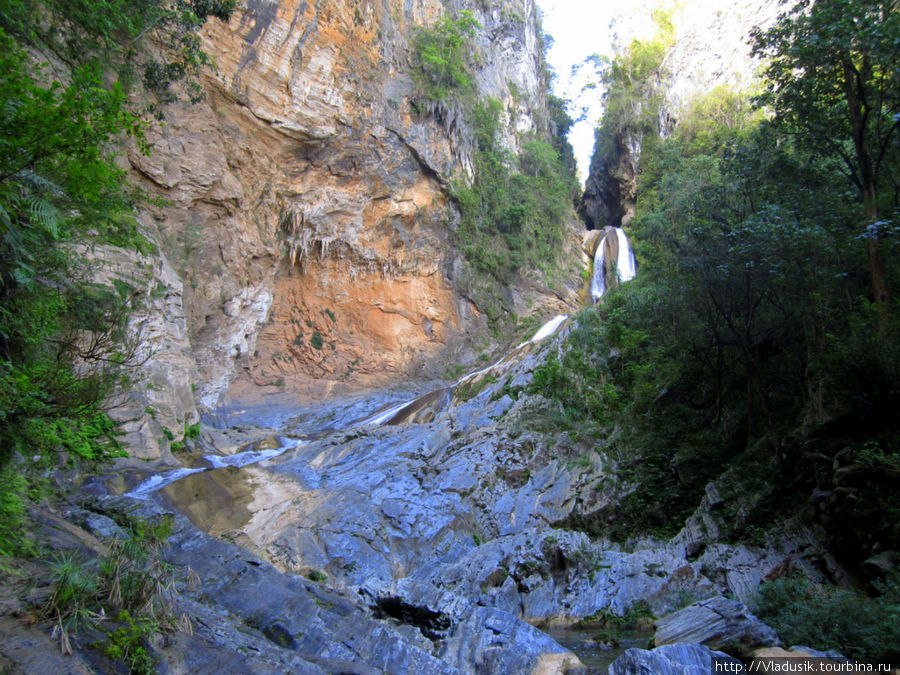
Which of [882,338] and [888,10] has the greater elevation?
[888,10]

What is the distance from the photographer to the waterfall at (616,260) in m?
31.5

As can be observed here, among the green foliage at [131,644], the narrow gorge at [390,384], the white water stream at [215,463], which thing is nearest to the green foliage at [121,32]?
the narrow gorge at [390,384]

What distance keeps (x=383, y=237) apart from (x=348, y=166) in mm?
3814

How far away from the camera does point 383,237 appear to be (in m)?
26.6

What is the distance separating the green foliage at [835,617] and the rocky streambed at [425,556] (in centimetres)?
49

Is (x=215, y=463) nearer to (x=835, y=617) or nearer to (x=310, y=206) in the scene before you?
(x=310, y=206)

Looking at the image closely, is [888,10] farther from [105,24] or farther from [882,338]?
[105,24]

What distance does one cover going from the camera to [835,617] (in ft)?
18.4

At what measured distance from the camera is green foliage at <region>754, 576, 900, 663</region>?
16.5 ft

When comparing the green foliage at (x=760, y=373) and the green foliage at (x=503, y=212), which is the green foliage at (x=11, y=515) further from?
the green foliage at (x=503, y=212)

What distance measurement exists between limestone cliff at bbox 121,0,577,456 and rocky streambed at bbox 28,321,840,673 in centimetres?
422

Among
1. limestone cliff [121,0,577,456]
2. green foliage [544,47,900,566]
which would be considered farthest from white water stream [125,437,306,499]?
→ green foliage [544,47,900,566]

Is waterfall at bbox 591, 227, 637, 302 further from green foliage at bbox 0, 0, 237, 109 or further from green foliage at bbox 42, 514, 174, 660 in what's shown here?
green foliage at bbox 42, 514, 174, 660

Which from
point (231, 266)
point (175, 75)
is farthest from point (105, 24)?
point (231, 266)
